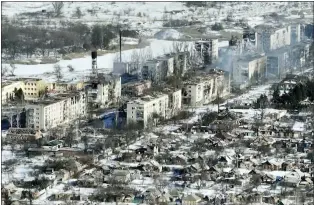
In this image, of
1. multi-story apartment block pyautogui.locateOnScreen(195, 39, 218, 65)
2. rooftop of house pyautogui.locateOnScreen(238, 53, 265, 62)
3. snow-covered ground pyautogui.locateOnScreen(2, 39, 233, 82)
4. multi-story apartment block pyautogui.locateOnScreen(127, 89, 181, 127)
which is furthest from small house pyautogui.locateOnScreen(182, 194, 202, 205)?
multi-story apartment block pyautogui.locateOnScreen(195, 39, 218, 65)

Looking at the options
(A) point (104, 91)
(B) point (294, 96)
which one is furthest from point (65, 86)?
(B) point (294, 96)

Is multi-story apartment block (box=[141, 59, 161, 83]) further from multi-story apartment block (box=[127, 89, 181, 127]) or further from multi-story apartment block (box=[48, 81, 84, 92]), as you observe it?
multi-story apartment block (box=[127, 89, 181, 127])

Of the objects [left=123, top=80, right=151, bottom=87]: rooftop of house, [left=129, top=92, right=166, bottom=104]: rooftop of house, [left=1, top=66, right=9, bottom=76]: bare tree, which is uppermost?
[left=129, top=92, right=166, bottom=104]: rooftop of house

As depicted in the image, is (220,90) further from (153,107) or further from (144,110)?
(144,110)

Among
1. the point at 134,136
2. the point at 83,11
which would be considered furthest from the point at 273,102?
the point at 83,11

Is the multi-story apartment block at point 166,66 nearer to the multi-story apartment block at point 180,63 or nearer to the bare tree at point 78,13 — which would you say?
the multi-story apartment block at point 180,63

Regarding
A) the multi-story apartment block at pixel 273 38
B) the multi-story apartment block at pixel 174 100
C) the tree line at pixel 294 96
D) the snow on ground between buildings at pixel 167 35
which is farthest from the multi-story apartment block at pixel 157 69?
the snow on ground between buildings at pixel 167 35
